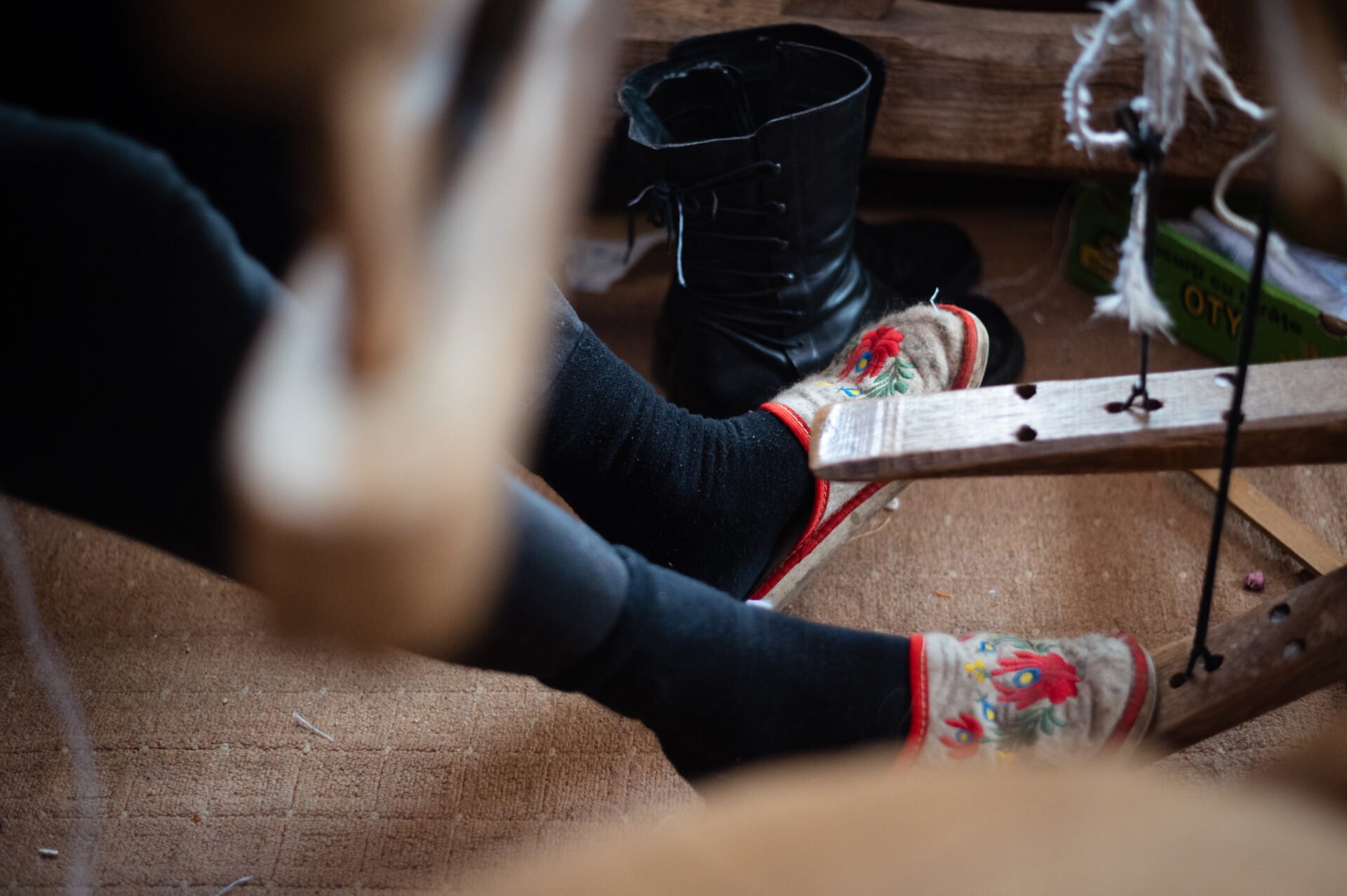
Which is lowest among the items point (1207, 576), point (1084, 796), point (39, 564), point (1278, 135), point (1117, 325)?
point (39, 564)

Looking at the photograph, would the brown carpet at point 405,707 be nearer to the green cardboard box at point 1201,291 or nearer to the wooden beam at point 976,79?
the green cardboard box at point 1201,291

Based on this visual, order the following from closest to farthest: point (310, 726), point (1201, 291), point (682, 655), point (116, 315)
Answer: point (116, 315) < point (682, 655) < point (310, 726) < point (1201, 291)

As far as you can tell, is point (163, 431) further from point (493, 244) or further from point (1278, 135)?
point (1278, 135)

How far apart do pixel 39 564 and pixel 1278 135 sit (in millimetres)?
1083

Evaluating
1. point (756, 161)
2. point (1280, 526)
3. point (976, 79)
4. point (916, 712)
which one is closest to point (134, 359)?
point (916, 712)

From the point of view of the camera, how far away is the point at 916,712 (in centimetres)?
56

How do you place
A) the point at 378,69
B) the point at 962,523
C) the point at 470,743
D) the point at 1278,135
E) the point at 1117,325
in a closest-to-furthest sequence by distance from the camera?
the point at 378,69 → the point at 1278,135 → the point at 470,743 → the point at 962,523 → the point at 1117,325

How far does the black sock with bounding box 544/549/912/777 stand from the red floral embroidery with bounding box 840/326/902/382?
0.31 metres

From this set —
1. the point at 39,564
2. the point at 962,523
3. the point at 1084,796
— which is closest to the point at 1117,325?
the point at 962,523

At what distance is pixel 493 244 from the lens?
28 centimetres

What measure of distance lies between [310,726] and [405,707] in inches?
3.0

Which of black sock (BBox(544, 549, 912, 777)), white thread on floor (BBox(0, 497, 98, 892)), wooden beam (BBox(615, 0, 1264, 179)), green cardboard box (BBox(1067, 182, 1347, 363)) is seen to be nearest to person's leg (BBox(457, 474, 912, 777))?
black sock (BBox(544, 549, 912, 777))

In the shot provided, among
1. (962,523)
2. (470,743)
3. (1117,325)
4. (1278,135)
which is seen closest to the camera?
(1278,135)

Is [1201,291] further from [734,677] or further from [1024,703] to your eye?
[734,677]
